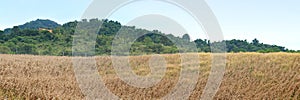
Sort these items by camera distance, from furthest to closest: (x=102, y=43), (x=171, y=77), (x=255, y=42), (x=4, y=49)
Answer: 1. (x=255, y=42)
2. (x=4, y=49)
3. (x=102, y=43)
4. (x=171, y=77)

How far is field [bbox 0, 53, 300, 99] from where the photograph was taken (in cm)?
1295

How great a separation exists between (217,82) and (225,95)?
4.98 feet

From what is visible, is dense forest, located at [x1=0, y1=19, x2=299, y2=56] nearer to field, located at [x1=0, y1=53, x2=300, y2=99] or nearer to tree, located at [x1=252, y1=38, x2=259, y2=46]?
tree, located at [x1=252, y1=38, x2=259, y2=46]

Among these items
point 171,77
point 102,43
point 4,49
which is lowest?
point 171,77

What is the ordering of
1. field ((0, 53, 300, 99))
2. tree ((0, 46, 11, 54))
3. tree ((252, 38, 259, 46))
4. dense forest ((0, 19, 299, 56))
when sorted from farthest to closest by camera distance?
tree ((252, 38, 259, 46)), tree ((0, 46, 11, 54)), dense forest ((0, 19, 299, 56)), field ((0, 53, 300, 99))

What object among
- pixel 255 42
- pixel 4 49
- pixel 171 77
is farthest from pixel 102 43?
pixel 171 77

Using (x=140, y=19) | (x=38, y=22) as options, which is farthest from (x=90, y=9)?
(x=38, y=22)

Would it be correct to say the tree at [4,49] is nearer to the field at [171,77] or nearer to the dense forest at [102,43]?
the dense forest at [102,43]

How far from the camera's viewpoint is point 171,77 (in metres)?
18.1

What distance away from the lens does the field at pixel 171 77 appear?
510 inches

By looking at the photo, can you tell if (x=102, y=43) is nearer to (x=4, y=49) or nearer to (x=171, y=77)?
(x=4, y=49)

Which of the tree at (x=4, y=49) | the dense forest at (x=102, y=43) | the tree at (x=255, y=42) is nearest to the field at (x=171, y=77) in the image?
the dense forest at (x=102, y=43)

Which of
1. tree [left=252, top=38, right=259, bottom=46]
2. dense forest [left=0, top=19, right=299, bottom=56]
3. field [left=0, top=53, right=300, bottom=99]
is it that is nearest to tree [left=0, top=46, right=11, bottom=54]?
dense forest [left=0, top=19, right=299, bottom=56]

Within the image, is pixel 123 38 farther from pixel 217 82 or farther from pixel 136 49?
pixel 217 82
